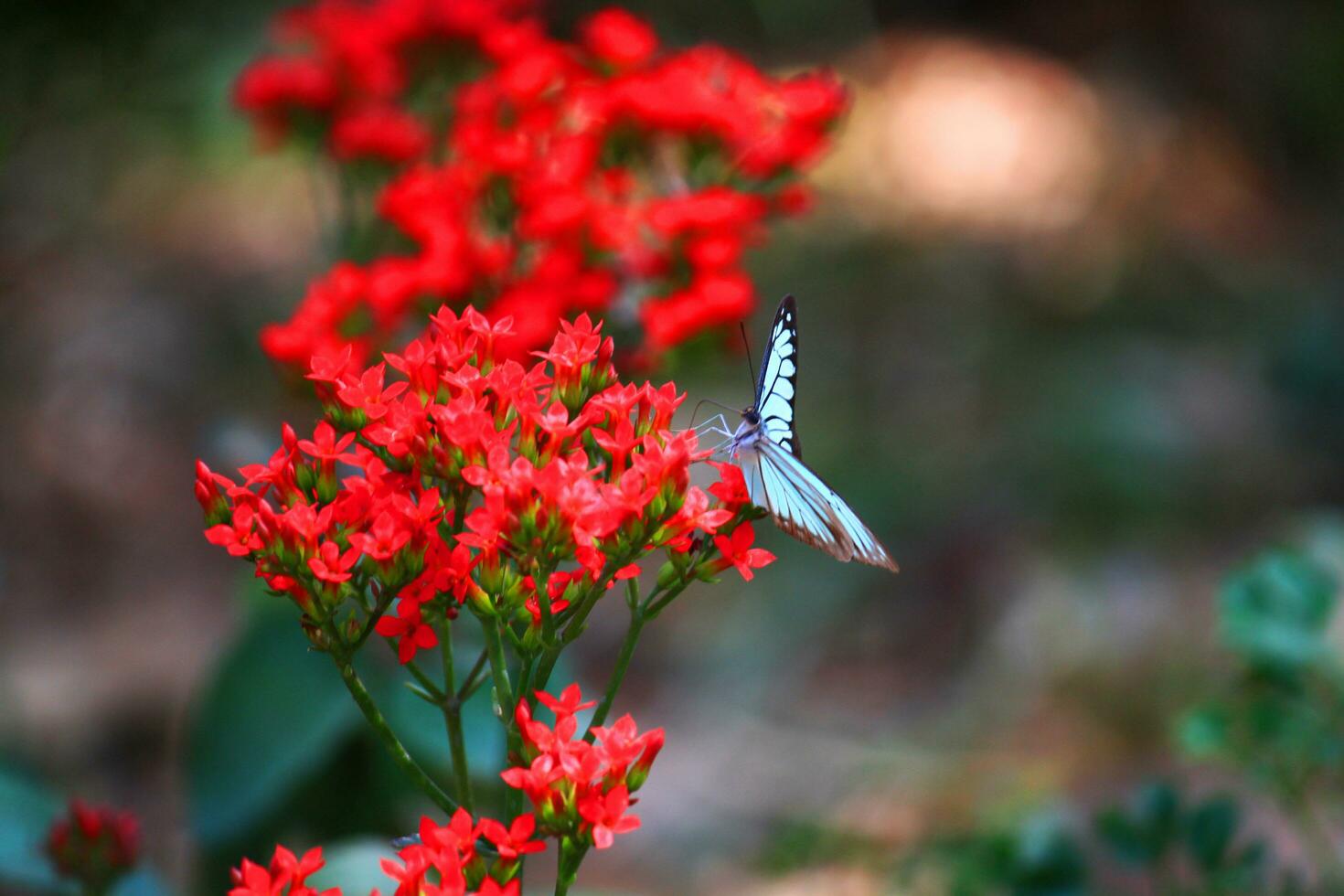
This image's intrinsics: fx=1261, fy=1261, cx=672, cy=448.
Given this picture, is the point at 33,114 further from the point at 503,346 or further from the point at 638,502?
the point at 638,502

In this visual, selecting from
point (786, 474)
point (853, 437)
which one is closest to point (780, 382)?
point (786, 474)

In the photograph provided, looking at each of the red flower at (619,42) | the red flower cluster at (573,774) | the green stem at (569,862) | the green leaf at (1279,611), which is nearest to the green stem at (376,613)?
the red flower cluster at (573,774)

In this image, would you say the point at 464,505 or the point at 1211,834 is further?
the point at 1211,834

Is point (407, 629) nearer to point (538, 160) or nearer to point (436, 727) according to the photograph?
point (436, 727)

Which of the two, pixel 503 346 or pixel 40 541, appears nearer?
pixel 503 346

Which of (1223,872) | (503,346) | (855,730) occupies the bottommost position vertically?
(1223,872)

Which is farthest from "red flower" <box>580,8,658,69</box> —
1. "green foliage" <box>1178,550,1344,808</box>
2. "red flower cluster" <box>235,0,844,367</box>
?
"green foliage" <box>1178,550,1344,808</box>

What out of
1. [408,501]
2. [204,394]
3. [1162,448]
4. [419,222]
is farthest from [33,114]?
[1162,448]
